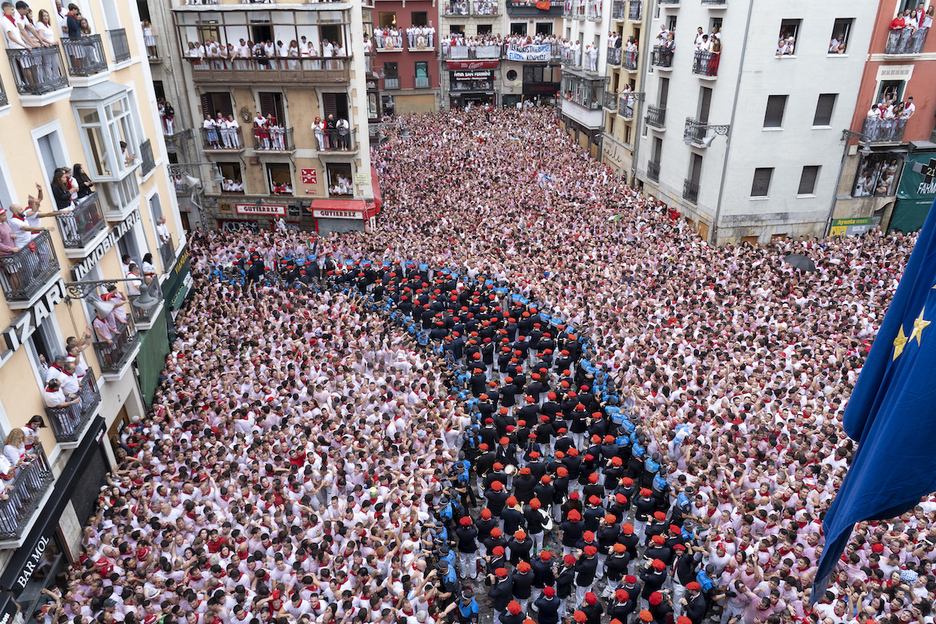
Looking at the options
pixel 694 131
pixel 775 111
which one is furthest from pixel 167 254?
pixel 775 111

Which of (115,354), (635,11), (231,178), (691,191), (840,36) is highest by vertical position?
(635,11)

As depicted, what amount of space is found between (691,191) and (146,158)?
21.2 meters

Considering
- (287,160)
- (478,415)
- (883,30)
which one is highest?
(883,30)

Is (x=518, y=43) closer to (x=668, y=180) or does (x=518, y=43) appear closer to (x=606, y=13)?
(x=606, y=13)

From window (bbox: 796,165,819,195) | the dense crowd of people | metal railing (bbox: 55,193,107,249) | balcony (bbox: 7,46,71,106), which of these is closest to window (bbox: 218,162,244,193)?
the dense crowd of people

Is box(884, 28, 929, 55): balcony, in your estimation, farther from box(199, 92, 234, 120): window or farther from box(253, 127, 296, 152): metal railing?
box(199, 92, 234, 120): window

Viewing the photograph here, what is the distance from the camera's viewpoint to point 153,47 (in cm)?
2456

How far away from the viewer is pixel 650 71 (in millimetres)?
30219

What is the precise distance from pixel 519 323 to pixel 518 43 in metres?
36.6

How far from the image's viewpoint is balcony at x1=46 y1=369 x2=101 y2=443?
35.5ft

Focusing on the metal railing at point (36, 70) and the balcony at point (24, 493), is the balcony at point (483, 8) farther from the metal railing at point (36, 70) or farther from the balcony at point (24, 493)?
the balcony at point (24, 493)

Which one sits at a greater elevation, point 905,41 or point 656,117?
point 905,41

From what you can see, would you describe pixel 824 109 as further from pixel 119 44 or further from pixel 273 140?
pixel 119 44

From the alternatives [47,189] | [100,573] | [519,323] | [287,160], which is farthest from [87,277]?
[287,160]
